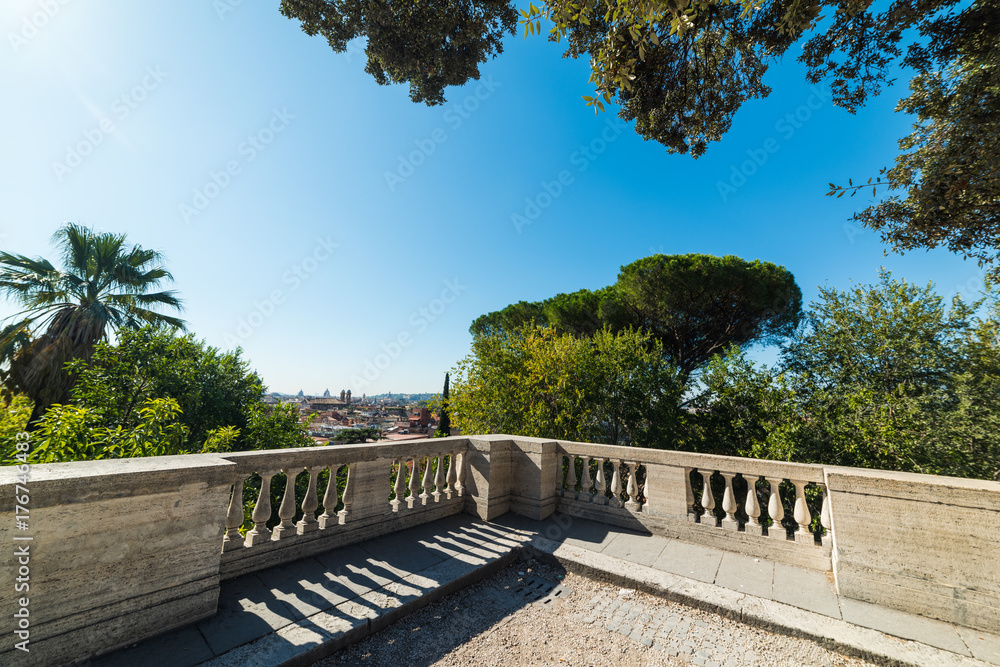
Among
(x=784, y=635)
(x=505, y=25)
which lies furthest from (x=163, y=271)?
(x=784, y=635)

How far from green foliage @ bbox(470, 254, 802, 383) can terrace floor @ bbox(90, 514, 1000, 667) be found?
9.52 metres

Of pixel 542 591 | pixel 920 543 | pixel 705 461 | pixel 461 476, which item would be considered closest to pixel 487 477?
pixel 461 476

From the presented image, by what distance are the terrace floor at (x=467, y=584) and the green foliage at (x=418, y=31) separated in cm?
786

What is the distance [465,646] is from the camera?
8.60ft

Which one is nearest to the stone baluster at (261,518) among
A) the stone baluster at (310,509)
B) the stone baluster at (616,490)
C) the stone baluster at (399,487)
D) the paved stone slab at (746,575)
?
the stone baluster at (310,509)

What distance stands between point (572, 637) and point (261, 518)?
2740 millimetres

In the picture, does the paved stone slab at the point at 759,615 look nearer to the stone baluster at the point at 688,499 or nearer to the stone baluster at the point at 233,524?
the stone baluster at the point at 688,499

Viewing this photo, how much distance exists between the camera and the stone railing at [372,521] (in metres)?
2.12

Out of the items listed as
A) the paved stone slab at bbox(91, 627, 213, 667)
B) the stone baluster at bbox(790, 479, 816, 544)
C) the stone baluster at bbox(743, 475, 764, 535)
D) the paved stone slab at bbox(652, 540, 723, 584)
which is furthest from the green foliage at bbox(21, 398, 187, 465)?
the stone baluster at bbox(790, 479, 816, 544)

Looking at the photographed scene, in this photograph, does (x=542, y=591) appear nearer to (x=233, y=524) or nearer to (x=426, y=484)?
(x=426, y=484)

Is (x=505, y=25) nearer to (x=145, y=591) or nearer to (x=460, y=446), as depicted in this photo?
(x=460, y=446)

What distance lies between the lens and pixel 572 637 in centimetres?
277

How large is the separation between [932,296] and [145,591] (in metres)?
14.0

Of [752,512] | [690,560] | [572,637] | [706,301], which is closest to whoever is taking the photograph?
[572,637]
